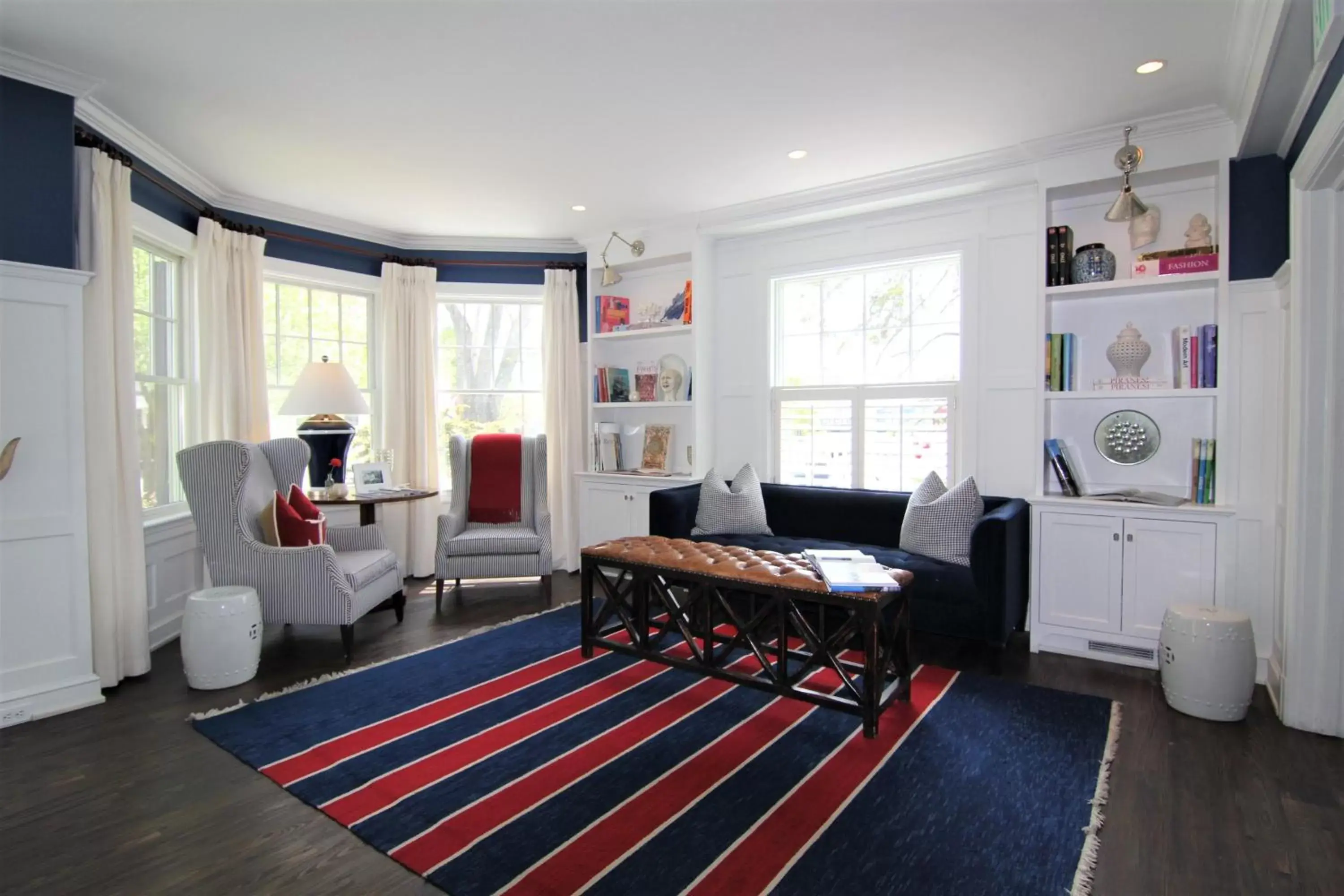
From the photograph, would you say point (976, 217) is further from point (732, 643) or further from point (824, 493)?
point (732, 643)

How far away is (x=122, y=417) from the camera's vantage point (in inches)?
125

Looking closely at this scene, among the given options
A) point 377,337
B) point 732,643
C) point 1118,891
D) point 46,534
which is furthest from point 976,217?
point 46,534

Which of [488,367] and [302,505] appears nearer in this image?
[302,505]

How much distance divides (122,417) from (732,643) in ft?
9.66

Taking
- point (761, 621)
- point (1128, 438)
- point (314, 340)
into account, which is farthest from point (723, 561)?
point (314, 340)

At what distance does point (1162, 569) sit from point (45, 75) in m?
5.20

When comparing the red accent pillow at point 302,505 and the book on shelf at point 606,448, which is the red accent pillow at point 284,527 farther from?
the book on shelf at point 606,448

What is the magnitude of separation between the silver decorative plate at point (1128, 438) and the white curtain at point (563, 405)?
359 cm

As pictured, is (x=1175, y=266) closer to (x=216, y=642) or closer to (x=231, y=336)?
(x=216, y=642)

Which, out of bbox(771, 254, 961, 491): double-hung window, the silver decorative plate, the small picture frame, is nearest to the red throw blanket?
the small picture frame

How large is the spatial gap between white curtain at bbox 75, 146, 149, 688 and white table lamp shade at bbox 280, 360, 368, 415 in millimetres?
956

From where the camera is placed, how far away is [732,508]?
4.38 metres

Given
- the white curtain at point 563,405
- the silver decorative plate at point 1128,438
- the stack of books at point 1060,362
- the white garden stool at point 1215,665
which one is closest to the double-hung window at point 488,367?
the white curtain at point 563,405

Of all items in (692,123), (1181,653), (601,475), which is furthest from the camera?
(601,475)
